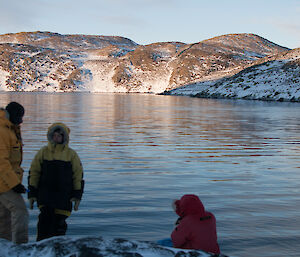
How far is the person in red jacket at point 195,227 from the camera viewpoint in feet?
16.7

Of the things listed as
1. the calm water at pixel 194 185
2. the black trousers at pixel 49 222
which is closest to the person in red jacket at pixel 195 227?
the calm water at pixel 194 185

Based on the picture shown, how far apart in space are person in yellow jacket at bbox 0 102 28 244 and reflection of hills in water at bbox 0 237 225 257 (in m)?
0.77

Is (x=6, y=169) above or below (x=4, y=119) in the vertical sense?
below

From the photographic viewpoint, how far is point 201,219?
512 cm

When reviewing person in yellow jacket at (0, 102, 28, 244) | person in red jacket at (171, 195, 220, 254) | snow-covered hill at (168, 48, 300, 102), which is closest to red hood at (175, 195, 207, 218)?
person in red jacket at (171, 195, 220, 254)

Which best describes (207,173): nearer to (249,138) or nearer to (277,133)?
(249,138)

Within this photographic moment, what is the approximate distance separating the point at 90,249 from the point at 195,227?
1.39 metres

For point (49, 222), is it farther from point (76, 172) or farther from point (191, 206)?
point (191, 206)

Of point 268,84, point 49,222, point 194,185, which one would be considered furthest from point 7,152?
point 268,84

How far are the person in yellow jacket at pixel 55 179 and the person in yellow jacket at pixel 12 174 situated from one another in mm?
250

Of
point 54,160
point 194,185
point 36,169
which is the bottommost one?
point 194,185

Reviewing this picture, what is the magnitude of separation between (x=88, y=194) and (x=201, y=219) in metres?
5.89

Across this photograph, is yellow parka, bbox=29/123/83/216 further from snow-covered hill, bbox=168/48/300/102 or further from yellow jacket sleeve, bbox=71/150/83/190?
snow-covered hill, bbox=168/48/300/102

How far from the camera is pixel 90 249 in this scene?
4992 millimetres
